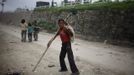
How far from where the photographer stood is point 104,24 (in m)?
22.6

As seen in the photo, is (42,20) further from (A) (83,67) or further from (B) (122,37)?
(A) (83,67)

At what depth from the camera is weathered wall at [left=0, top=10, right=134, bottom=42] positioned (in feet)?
65.7

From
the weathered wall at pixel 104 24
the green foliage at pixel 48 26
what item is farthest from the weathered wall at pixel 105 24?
the green foliage at pixel 48 26

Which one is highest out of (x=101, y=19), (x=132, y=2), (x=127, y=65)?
(x=132, y=2)

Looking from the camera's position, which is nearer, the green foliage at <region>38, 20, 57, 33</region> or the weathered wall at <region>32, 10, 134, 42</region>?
the weathered wall at <region>32, 10, 134, 42</region>

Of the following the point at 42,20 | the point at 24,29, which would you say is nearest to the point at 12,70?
the point at 24,29

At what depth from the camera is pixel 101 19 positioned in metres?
23.2

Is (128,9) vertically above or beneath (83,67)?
above

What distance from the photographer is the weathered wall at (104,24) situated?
65.7 ft

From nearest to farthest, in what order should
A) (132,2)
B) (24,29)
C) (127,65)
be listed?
(127,65) → (24,29) → (132,2)

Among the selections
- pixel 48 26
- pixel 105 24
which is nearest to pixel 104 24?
pixel 105 24

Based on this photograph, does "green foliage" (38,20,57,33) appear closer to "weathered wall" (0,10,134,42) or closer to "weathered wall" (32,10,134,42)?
"weathered wall" (0,10,134,42)

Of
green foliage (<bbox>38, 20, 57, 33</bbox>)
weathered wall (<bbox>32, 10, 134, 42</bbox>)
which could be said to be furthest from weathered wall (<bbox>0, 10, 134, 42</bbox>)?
green foliage (<bbox>38, 20, 57, 33</bbox>)

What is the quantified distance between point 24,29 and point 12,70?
1066 centimetres
